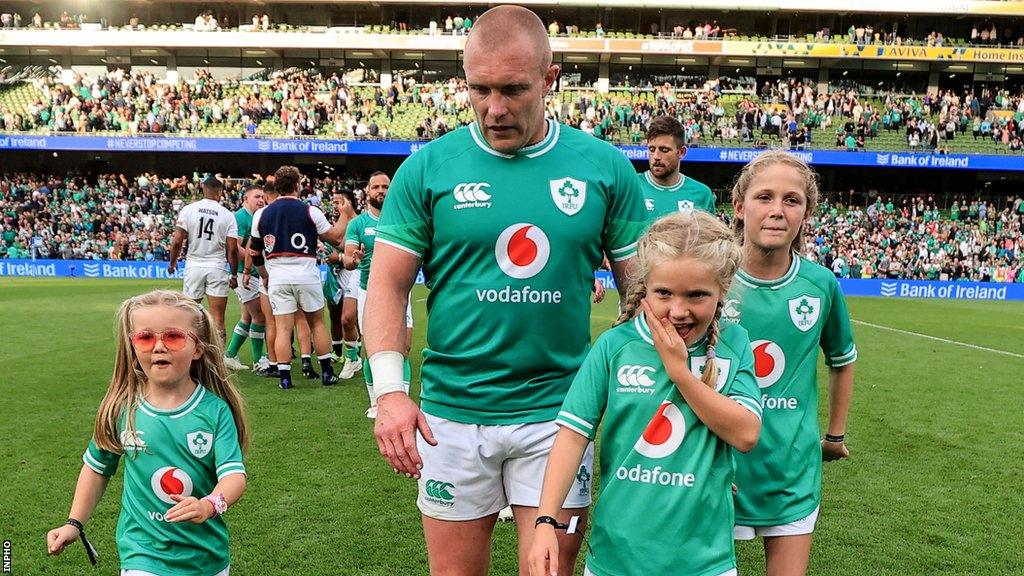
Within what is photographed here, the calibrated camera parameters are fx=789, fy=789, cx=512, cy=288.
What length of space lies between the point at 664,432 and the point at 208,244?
8.06 meters

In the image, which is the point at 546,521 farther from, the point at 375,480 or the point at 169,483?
the point at 375,480

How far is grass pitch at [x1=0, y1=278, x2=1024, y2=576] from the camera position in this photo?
14.4 ft

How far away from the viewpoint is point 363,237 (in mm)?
7527

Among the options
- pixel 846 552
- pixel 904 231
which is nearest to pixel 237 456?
pixel 846 552

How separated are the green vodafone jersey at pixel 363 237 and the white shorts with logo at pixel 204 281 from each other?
2493 millimetres

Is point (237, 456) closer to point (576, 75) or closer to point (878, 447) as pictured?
point (878, 447)

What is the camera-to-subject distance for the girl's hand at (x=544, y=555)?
216 cm

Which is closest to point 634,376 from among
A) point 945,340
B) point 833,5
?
point 945,340

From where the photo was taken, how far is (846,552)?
15.0ft

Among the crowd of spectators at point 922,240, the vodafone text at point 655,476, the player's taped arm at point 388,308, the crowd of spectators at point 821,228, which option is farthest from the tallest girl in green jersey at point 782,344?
the crowd of spectators at point 821,228

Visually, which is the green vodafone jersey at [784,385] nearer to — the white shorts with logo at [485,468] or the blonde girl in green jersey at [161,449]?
the white shorts with logo at [485,468]

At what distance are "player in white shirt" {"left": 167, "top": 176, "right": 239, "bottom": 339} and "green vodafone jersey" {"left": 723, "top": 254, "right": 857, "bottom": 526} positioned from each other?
7.53 meters

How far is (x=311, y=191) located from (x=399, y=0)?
1216 cm

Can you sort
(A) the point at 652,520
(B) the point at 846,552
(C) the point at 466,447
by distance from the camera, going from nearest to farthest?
(A) the point at 652,520 → (C) the point at 466,447 → (B) the point at 846,552
